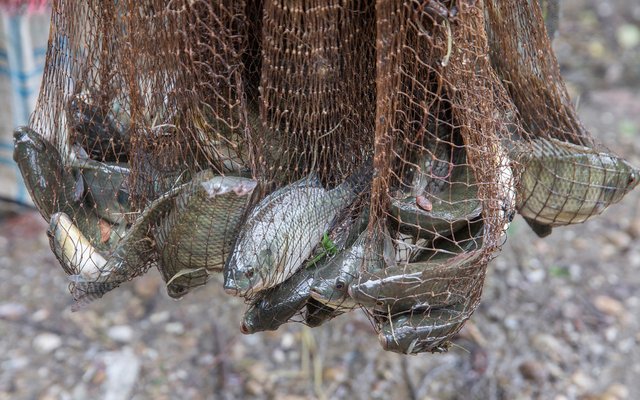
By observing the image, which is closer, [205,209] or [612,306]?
[205,209]

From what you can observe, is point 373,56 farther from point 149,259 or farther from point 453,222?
point 149,259

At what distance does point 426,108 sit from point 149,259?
0.80 metres

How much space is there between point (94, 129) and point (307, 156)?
0.60 meters

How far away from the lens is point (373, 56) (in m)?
1.79

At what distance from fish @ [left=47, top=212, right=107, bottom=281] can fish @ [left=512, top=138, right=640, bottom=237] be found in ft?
3.62

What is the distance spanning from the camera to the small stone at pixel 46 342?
171 inches

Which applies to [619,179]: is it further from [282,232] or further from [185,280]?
[185,280]

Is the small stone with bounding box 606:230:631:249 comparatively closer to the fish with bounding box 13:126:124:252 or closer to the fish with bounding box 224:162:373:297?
the fish with bounding box 224:162:373:297

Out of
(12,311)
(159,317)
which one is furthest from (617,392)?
(12,311)

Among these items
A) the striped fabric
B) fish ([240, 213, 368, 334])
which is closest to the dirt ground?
the striped fabric

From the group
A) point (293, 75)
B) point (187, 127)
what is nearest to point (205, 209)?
point (187, 127)

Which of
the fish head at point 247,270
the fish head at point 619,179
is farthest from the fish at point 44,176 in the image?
the fish head at point 619,179

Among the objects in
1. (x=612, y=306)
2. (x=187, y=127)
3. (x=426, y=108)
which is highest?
(x=426, y=108)

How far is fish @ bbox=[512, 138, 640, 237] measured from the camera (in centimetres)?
193
